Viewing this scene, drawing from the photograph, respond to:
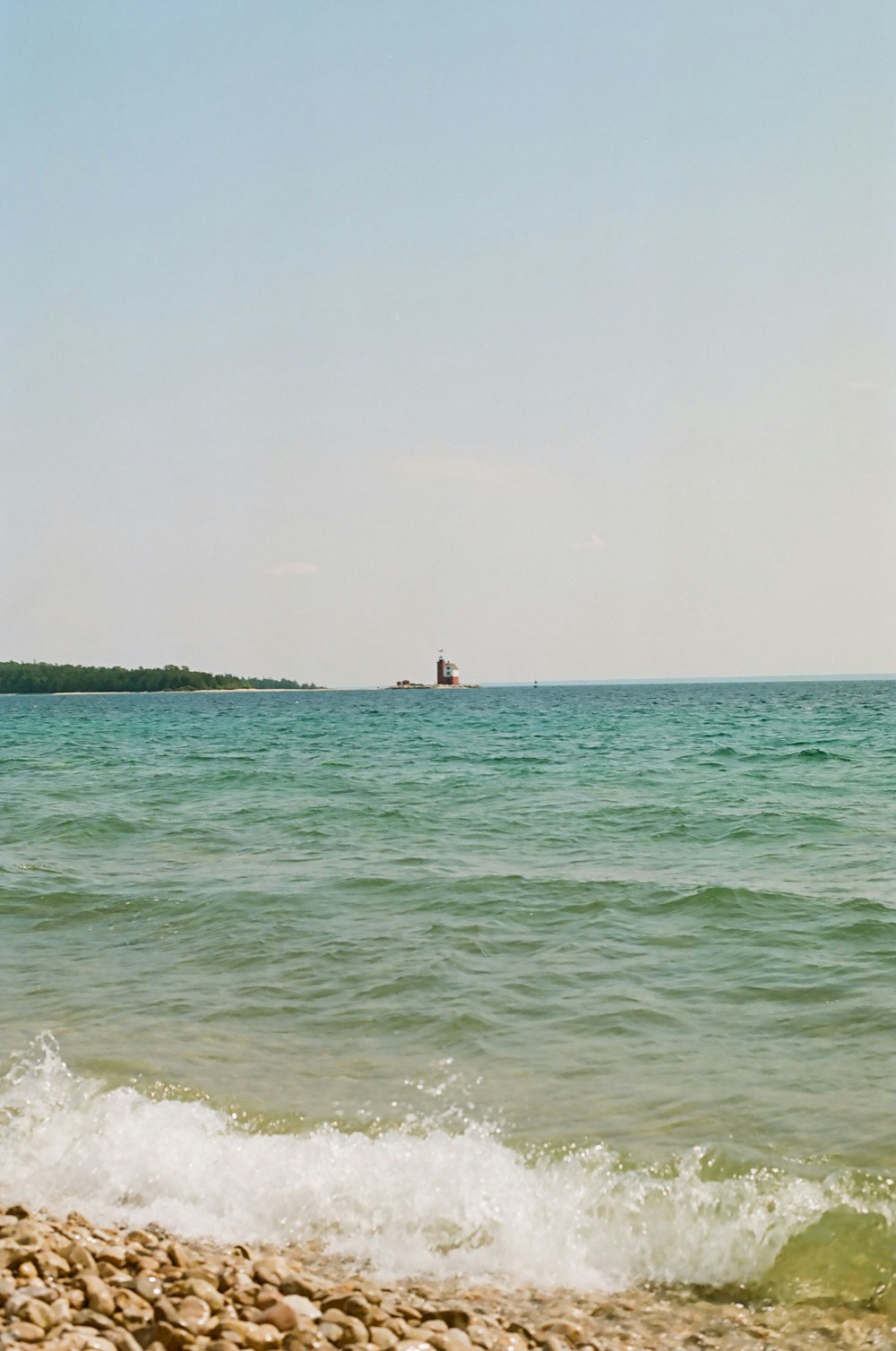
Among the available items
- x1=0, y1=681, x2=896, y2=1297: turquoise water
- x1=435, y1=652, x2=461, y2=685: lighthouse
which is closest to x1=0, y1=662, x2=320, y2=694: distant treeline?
x1=435, y1=652, x2=461, y2=685: lighthouse

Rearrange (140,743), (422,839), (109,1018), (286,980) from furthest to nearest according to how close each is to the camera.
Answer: (140,743)
(422,839)
(286,980)
(109,1018)

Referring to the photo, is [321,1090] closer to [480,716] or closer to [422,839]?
[422,839]

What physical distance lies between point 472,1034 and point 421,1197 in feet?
7.66

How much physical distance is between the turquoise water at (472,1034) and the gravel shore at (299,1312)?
28cm

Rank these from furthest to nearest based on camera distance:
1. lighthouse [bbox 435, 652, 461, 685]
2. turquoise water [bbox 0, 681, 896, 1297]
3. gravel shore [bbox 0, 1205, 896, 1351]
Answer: lighthouse [bbox 435, 652, 461, 685], turquoise water [bbox 0, 681, 896, 1297], gravel shore [bbox 0, 1205, 896, 1351]

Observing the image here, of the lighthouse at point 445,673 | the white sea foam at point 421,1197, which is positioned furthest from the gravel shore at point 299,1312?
the lighthouse at point 445,673

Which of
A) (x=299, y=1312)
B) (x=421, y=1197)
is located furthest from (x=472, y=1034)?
(x=299, y=1312)

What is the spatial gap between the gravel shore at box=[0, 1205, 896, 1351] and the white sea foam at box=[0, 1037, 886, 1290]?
0.77 feet

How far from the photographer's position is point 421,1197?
5637 millimetres

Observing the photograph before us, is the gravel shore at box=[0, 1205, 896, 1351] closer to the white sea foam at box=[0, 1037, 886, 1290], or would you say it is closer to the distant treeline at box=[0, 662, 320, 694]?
the white sea foam at box=[0, 1037, 886, 1290]

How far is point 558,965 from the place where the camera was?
9602 millimetres

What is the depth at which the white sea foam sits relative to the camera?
514 cm

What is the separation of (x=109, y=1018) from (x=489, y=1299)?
459cm

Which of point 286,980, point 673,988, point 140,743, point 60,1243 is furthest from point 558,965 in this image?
point 140,743
